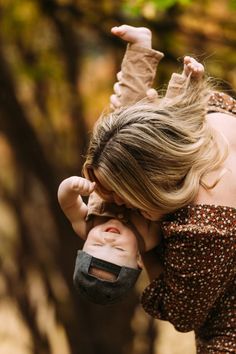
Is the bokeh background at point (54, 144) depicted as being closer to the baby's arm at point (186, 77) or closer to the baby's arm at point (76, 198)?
the baby's arm at point (186, 77)

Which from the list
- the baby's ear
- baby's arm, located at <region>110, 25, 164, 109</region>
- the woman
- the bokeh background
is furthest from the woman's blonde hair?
the bokeh background

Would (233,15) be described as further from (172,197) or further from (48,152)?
(172,197)

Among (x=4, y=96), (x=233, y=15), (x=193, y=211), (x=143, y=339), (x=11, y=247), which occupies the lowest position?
(x=143, y=339)

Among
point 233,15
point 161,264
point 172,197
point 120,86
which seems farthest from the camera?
point 233,15

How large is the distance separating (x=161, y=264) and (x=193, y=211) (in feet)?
0.99

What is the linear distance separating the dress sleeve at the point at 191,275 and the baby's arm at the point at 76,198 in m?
0.31

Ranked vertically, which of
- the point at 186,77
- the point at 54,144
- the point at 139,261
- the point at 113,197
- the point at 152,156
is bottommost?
the point at 54,144

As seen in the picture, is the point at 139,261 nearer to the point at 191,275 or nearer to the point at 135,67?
the point at 191,275

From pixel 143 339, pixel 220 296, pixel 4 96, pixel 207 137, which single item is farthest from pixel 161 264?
pixel 143 339

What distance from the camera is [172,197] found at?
375cm

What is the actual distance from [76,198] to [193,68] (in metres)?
0.62

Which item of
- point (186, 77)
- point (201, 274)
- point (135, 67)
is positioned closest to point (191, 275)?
point (201, 274)

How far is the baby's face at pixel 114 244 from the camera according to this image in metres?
3.82

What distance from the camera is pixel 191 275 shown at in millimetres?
3830
